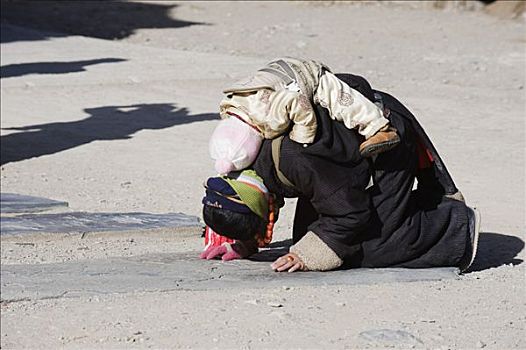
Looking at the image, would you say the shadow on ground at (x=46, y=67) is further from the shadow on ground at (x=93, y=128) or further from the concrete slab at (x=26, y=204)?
the concrete slab at (x=26, y=204)

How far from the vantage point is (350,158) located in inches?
187

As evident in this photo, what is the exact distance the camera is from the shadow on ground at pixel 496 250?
5.51m

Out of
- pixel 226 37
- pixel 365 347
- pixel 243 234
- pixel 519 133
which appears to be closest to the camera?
pixel 365 347

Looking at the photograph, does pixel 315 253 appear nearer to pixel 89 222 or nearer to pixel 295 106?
pixel 295 106

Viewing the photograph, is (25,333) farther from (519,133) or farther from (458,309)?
(519,133)

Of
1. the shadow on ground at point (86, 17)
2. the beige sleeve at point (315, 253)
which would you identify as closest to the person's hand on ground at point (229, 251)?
the beige sleeve at point (315, 253)

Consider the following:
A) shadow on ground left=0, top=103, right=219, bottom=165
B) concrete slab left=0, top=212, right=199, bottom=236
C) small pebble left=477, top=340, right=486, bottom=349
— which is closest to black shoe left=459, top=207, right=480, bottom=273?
small pebble left=477, top=340, right=486, bottom=349

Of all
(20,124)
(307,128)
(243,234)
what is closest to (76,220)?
(243,234)

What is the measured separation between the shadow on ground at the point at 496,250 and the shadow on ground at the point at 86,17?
1061 cm

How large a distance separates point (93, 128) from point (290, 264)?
4917 millimetres

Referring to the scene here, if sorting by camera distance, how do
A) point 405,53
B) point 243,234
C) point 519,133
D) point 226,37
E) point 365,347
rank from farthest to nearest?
1. point 226,37
2. point 405,53
3. point 519,133
4. point 243,234
5. point 365,347

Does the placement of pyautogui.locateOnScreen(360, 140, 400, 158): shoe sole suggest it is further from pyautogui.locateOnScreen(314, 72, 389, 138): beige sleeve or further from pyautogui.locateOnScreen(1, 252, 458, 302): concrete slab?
pyautogui.locateOnScreen(1, 252, 458, 302): concrete slab

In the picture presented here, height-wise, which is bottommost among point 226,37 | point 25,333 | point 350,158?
point 226,37

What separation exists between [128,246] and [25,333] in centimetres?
182
